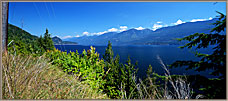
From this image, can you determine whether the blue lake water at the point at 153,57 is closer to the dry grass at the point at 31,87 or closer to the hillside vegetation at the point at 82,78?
the hillside vegetation at the point at 82,78

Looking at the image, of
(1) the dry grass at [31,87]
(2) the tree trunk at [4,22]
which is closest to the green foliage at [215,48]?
(1) the dry grass at [31,87]

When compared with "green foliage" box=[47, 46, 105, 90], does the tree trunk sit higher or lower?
higher

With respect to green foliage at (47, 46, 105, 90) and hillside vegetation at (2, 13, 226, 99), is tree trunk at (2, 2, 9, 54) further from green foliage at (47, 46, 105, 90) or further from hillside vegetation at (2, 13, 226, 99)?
green foliage at (47, 46, 105, 90)

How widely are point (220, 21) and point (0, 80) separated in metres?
4.96

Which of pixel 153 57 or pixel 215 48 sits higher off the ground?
pixel 215 48

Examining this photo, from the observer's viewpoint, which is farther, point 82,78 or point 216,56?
point 216,56

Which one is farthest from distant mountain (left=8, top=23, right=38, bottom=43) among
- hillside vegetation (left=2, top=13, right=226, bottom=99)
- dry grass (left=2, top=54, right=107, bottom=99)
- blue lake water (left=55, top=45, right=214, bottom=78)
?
dry grass (left=2, top=54, right=107, bottom=99)

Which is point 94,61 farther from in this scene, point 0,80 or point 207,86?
point 207,86

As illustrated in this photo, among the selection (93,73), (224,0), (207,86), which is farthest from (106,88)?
(207,86)

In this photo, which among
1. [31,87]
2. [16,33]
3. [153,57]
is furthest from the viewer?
[153,57]

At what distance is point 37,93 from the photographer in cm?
116

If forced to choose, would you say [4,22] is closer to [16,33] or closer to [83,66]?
[16,33]

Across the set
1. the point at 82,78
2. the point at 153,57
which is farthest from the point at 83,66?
the point at 153,57

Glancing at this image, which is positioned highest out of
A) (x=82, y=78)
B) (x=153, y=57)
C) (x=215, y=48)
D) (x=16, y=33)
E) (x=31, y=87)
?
(x=16, y=33)
